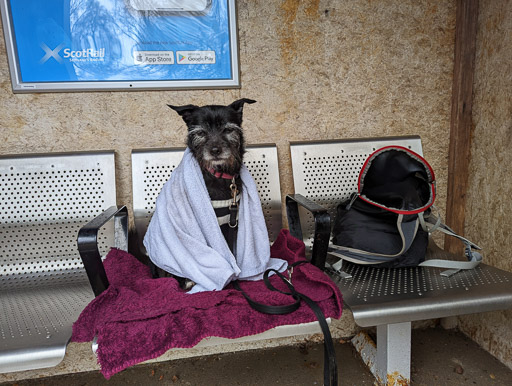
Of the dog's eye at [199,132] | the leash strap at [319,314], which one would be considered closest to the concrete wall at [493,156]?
the leash strap at [319,314]

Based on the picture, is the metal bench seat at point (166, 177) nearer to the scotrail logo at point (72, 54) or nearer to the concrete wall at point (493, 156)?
the scotrail logo at point (72, 54)

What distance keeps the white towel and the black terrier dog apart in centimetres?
5

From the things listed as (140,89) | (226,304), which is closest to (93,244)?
(226,304)

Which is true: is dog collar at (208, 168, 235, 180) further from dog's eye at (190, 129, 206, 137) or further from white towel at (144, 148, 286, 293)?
dog's eye at (190, 129, 206, 137)

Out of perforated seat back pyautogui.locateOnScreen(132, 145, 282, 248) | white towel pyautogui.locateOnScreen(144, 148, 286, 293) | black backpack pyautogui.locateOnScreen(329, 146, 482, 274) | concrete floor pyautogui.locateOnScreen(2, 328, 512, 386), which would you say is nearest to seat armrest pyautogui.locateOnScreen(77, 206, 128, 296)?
white towel pyautogui.locateOnScreen(144, 148, 286, 293)

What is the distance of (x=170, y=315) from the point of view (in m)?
1.23

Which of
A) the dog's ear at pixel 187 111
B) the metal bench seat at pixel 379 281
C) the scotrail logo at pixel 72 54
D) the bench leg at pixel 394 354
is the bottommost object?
the bench leg at pixel 394 354

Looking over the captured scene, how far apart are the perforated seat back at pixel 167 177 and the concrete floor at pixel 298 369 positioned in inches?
31.4

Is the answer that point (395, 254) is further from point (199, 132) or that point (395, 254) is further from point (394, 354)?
point (199, 132)

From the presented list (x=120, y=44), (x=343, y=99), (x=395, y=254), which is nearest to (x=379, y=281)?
(x=395, y=254)

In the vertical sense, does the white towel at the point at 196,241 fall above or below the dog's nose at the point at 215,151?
below

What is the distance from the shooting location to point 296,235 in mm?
1927

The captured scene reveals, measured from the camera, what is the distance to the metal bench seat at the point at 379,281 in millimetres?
1356

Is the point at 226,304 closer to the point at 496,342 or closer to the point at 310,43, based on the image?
the point at 310,43
